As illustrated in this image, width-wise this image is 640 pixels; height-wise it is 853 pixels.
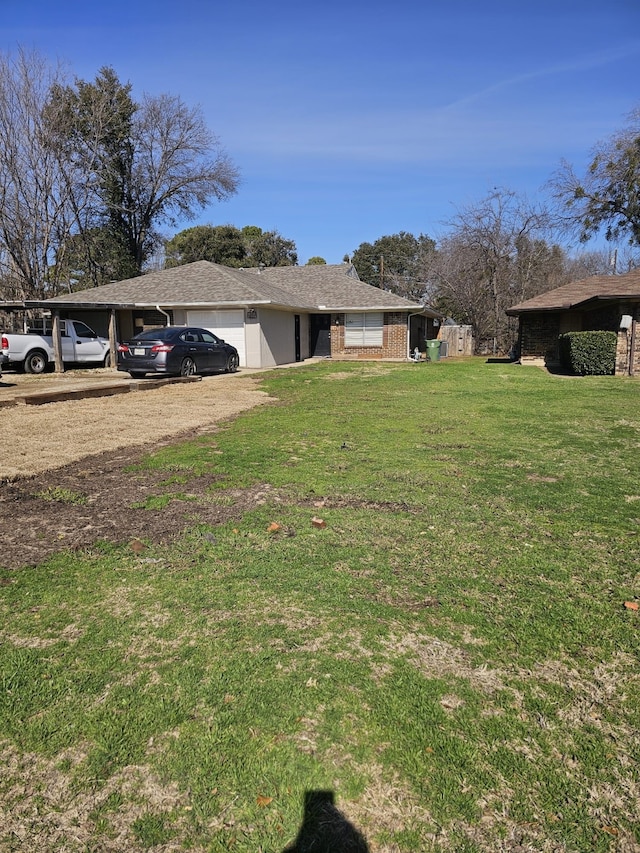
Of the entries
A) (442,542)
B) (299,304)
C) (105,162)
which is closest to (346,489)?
(442,542)

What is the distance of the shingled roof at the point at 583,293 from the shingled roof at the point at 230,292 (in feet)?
16.5

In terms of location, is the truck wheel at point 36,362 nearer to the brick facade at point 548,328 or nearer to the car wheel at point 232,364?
the car wheel at point 232,364

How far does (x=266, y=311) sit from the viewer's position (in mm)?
21828

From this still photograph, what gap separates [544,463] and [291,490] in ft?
10.1

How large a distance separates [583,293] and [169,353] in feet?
55.5

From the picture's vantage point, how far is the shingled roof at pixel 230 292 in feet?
69.0

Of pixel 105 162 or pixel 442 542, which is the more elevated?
pixel 105 162

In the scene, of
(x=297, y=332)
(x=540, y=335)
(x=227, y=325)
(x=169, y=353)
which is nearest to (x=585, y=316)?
(x=540, y=335)

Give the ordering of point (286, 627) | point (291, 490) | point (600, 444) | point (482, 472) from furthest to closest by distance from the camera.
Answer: point (600, 444) → point (482, 472) → point (291, 490) → point (286, 627)

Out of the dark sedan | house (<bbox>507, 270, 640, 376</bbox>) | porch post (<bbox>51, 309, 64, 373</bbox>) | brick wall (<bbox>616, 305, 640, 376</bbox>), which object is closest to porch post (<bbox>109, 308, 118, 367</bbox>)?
porch post (<bbox>51, 309, 64, 373</bbox>)

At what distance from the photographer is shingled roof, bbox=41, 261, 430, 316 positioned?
2103 cm

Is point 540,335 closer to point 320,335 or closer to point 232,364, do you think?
point 320,335

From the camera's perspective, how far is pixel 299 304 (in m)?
24.0

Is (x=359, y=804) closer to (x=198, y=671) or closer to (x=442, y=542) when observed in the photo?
(x=198, y=671)
